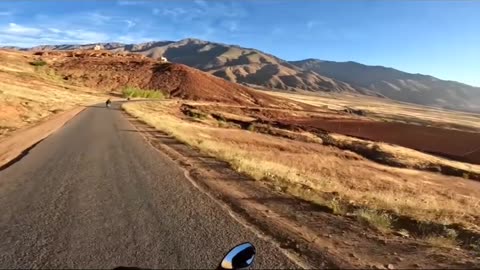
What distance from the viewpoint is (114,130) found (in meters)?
27.0

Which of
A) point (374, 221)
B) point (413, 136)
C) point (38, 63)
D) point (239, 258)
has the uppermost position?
point (239, 258)

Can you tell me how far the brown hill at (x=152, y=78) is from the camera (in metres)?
107

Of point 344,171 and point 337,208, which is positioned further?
point 344,171

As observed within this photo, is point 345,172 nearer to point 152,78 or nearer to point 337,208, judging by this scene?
point 337,208

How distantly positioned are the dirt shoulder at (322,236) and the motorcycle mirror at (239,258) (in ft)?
7.38

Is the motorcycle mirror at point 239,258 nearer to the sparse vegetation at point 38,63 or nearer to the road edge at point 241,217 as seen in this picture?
the road edge at point 241,217

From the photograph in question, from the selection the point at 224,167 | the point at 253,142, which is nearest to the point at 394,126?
the point at 253,142

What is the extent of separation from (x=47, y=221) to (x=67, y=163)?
7214mm

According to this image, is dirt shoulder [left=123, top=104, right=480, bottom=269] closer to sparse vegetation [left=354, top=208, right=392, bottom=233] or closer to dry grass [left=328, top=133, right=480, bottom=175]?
sparse vegetation [left=354, top=208, right=392, bottom=233]

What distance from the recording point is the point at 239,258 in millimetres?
4320

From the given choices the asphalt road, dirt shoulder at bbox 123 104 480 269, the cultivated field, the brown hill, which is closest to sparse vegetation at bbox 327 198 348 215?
dirt shoulder at bbox 123 104 480 269

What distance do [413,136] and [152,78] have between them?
7356 centimetres

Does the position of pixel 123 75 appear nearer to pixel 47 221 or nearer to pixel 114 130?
pixel 114 130

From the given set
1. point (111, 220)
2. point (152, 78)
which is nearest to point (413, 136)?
point (111, 220)
